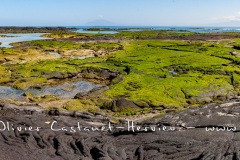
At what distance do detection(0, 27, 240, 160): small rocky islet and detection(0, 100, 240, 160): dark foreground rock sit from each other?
0.13ft

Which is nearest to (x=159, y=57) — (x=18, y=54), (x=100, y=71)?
(x=100, y=71)

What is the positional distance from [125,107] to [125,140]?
33.1 ft

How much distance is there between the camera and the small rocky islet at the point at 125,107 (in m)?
12.4

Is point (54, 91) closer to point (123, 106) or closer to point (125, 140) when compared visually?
point (123, 106)

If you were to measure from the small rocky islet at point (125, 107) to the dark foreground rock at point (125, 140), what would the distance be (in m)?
0.04

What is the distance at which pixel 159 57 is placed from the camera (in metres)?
46.9

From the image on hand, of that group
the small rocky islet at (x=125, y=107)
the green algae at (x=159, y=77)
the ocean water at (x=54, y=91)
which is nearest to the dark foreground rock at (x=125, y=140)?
the small rocky islet at (x=125, y=107)

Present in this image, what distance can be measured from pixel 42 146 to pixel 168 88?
18.5 m

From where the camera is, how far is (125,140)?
44.3ft

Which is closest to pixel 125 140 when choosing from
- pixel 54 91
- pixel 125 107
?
pixel 125 107

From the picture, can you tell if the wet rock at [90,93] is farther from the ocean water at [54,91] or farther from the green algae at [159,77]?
the ocean water at [54,91]

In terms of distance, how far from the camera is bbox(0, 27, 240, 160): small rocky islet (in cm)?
1243

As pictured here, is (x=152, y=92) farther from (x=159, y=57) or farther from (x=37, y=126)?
(x=159, y=57)

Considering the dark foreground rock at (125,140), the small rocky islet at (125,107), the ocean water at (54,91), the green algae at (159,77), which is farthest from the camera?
the ocean water at (54,91)
